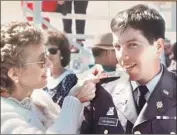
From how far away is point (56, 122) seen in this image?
0.93 metres

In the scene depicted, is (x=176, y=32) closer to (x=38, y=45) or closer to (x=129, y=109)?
(x=129, y=109)

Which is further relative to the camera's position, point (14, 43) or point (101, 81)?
point (101, 81)

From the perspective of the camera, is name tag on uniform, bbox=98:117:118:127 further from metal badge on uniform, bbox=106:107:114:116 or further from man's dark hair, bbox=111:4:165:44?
man's dark hair, bbox=111:4:165:44

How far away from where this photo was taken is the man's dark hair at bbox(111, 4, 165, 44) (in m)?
1.01

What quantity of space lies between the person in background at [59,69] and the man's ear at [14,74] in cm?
14

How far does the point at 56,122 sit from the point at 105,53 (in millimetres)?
303

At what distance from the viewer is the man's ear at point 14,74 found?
950 mm

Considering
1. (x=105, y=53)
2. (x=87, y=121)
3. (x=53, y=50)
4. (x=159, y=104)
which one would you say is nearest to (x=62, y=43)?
(x=53, y=50)

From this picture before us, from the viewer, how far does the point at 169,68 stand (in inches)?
44.9

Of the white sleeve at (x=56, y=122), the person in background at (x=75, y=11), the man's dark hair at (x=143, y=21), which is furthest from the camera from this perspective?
the person in background at (x=75, y=11)


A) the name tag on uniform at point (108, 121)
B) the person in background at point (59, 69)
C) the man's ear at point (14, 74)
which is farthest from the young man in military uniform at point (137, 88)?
the man's ear at point (14, 74)

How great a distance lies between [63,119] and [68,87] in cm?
18

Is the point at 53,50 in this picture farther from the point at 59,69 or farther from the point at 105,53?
the point at 105,53

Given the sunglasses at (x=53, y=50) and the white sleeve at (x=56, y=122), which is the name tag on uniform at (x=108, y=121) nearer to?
the white sleeve at (x=56, y=122)
